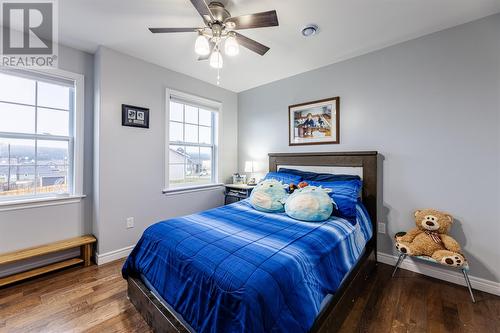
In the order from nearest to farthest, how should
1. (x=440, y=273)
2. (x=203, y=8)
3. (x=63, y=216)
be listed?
(x=203, y=8) < (x=440, y=273) < (x=63, y=216)

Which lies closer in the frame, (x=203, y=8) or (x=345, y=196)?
(x=203, y=8)

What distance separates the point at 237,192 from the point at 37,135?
254cm

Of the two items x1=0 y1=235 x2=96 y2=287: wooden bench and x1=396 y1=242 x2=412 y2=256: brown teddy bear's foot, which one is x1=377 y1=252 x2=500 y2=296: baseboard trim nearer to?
x1=396 y1=242 x2=412 y2=256: brown teddy bear's foot

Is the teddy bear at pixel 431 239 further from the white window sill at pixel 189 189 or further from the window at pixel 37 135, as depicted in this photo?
the window at pixel 37 135

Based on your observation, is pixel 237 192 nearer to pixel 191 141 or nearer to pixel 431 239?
pixel 191 141

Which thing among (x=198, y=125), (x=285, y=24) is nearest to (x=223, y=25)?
(x=285, y=24)

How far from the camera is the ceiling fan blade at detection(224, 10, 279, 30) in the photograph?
152 centimetres

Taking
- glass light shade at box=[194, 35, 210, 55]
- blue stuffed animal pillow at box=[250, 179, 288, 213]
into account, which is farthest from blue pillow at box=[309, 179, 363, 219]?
glass light shade at box=[194, 35, 210, 55]

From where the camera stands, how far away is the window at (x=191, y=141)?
10.7 ft

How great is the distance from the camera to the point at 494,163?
75.9 inches

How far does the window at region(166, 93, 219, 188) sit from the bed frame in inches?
54.3

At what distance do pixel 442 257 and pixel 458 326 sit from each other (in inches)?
20.0

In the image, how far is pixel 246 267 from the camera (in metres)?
1.15

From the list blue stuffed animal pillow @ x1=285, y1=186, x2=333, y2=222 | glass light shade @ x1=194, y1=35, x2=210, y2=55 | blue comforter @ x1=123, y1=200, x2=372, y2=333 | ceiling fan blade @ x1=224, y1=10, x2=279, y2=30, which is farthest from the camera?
blue stuffed animal pillow @ x1=285, y1=186, x2=333, y2=222
